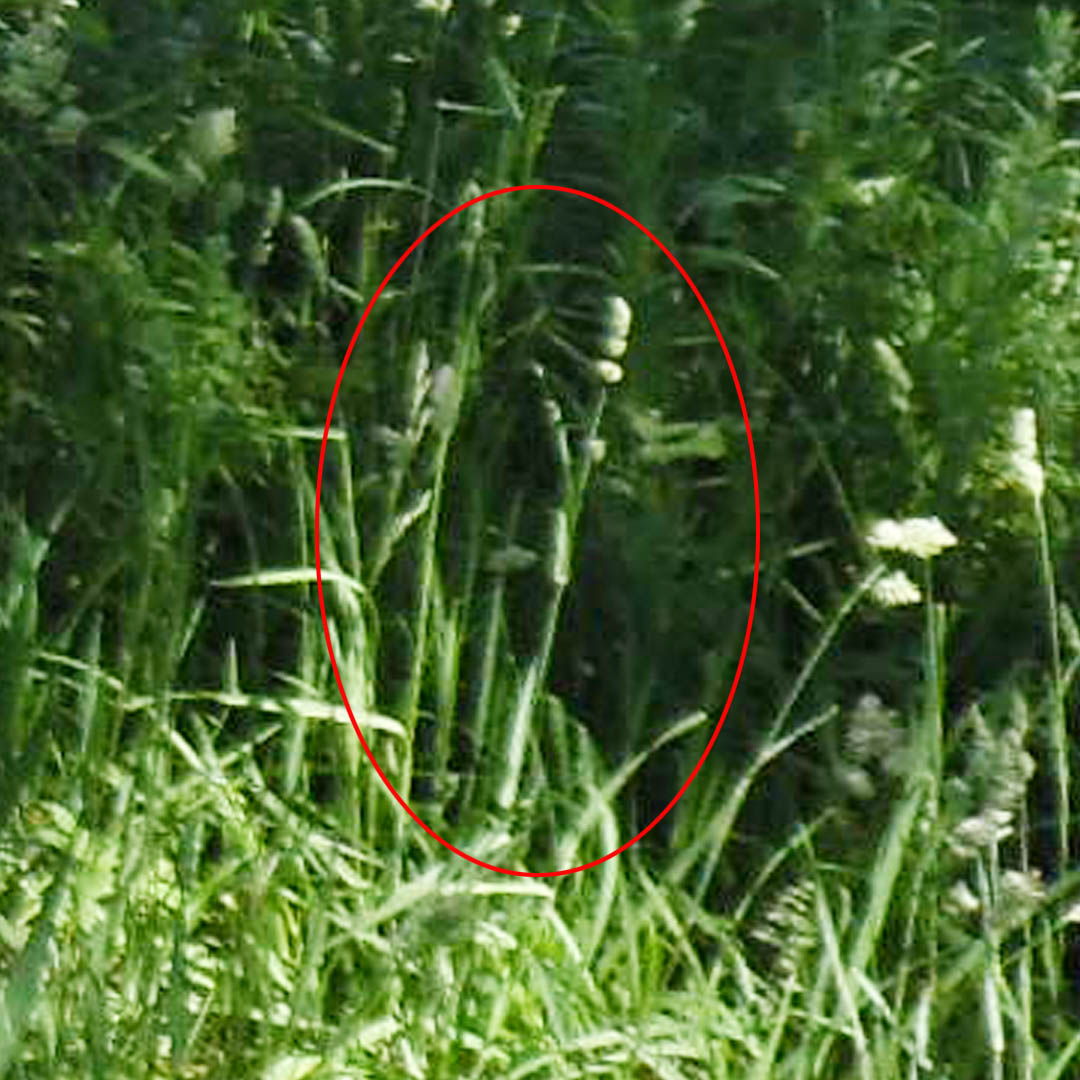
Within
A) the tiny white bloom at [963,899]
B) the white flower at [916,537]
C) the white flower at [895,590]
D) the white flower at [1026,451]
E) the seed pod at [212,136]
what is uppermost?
the seed pod at [212,136]

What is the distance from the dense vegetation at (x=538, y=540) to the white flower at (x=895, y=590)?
0.10ft

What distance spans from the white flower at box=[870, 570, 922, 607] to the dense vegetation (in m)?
0.03

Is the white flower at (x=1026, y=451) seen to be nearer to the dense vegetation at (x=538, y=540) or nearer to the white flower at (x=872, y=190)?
the dense vegetation at (x=538, y=540)

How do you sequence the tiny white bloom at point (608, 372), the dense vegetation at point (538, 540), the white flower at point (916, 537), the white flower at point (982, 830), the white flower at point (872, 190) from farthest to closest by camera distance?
the white flower at point (872, 190) → the tiny white bloom at point (608, 372) → the white flower at point (916, 537) → the dense vegetation at point (538, 540) → the white flower at point (982, 830)

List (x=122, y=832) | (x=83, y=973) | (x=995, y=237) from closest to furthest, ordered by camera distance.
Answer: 1. (x=83, y=973)
2. (x=122, y=832)
3. (x=995, y=237)

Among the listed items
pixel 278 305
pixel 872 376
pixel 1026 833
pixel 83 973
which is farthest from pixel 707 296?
pixel 83 973

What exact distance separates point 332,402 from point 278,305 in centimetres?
17

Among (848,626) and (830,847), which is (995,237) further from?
(830,847)

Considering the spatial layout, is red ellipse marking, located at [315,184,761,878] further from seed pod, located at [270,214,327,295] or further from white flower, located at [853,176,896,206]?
white flower, located at [853,176,896,206]

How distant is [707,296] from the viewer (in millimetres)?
3920

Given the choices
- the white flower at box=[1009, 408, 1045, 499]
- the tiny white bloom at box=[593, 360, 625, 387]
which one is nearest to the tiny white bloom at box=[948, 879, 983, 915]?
the white flower at box=[1009, 408, 1045, 499]

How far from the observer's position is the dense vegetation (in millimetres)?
3324

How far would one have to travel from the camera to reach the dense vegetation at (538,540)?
3.32 m

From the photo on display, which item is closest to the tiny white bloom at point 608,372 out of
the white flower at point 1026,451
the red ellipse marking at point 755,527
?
the red ellipse marking at point 755,527
